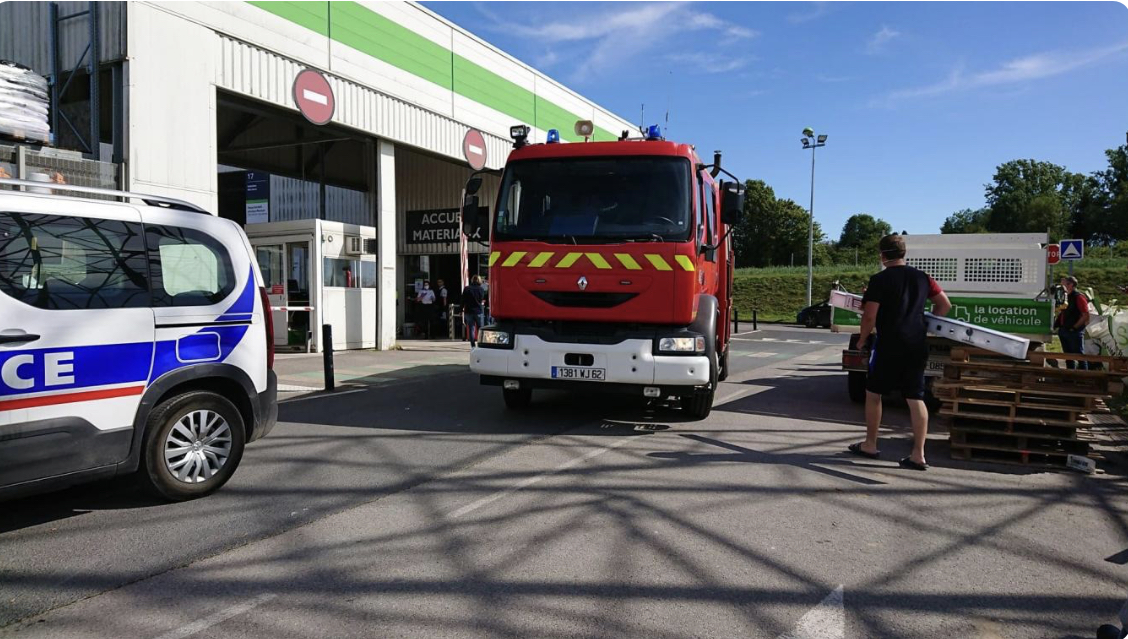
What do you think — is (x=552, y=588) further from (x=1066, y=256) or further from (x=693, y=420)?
(x=1066, y=256)

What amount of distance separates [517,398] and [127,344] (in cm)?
444

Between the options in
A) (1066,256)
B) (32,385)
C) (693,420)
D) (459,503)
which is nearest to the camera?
(32,385)

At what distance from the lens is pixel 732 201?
737cm

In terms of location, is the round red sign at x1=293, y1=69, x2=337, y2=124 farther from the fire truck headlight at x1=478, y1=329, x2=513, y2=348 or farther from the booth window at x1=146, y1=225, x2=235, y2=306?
the booth window at x1=146, y1=225, x2=235, y2=306

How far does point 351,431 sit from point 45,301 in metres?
3.39

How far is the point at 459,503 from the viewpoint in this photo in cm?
463

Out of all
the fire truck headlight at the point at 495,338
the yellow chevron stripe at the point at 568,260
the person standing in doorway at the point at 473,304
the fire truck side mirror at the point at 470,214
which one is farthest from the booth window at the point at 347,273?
the yellow chevron stripe at the point at 568,260

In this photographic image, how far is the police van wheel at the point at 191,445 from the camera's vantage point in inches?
173

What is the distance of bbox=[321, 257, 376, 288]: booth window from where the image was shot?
15172 mm

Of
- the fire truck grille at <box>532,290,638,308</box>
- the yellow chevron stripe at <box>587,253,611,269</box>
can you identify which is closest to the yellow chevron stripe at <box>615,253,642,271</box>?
the yellow chevron stripe at <box>587,253,611,269</box>

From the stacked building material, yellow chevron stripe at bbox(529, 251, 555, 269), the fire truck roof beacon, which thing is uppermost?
the stacked building material

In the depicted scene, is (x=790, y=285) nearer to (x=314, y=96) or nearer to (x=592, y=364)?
(x=314, y=96)

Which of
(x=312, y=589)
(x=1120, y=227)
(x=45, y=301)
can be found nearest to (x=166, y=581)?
(x=312, y=589)

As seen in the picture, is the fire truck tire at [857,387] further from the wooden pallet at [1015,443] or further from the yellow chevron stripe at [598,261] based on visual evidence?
the yellow chevron stripe at [598,261]
